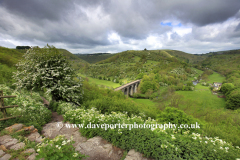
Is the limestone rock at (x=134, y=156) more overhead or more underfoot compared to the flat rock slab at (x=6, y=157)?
more underfoot

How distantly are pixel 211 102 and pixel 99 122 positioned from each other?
63026mm

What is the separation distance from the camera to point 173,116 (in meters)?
9.03

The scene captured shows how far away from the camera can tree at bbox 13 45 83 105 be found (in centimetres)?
1073

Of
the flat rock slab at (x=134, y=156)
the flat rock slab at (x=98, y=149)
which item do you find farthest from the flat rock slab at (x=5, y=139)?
the flat rock slab at (x=134, y=156)

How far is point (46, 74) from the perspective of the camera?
10.5 metres

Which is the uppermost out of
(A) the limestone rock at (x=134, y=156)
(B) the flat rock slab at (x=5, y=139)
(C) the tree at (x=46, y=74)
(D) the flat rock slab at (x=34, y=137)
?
(C) the tree at (x=46, y=74)

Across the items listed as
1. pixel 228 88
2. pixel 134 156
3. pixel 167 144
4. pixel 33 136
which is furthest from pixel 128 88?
pixel 167 144

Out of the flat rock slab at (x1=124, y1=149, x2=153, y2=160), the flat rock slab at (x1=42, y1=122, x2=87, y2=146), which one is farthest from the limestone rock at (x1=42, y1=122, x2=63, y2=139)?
the flat rock slab at (x1=124, y1=149, x2=153, y2=160)

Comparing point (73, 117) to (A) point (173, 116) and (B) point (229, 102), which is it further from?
(B) point (229, 102)

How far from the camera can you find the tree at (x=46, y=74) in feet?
35.2

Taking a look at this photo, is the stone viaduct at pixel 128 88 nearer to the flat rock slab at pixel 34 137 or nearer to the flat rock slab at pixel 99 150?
the flat rock slab at pixel 34 137

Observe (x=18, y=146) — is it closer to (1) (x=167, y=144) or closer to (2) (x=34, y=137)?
(2) (x=34, y=137)

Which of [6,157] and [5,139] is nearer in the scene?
[6,157]

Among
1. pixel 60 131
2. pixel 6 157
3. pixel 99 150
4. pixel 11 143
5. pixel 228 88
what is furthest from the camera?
pixel 228 88
